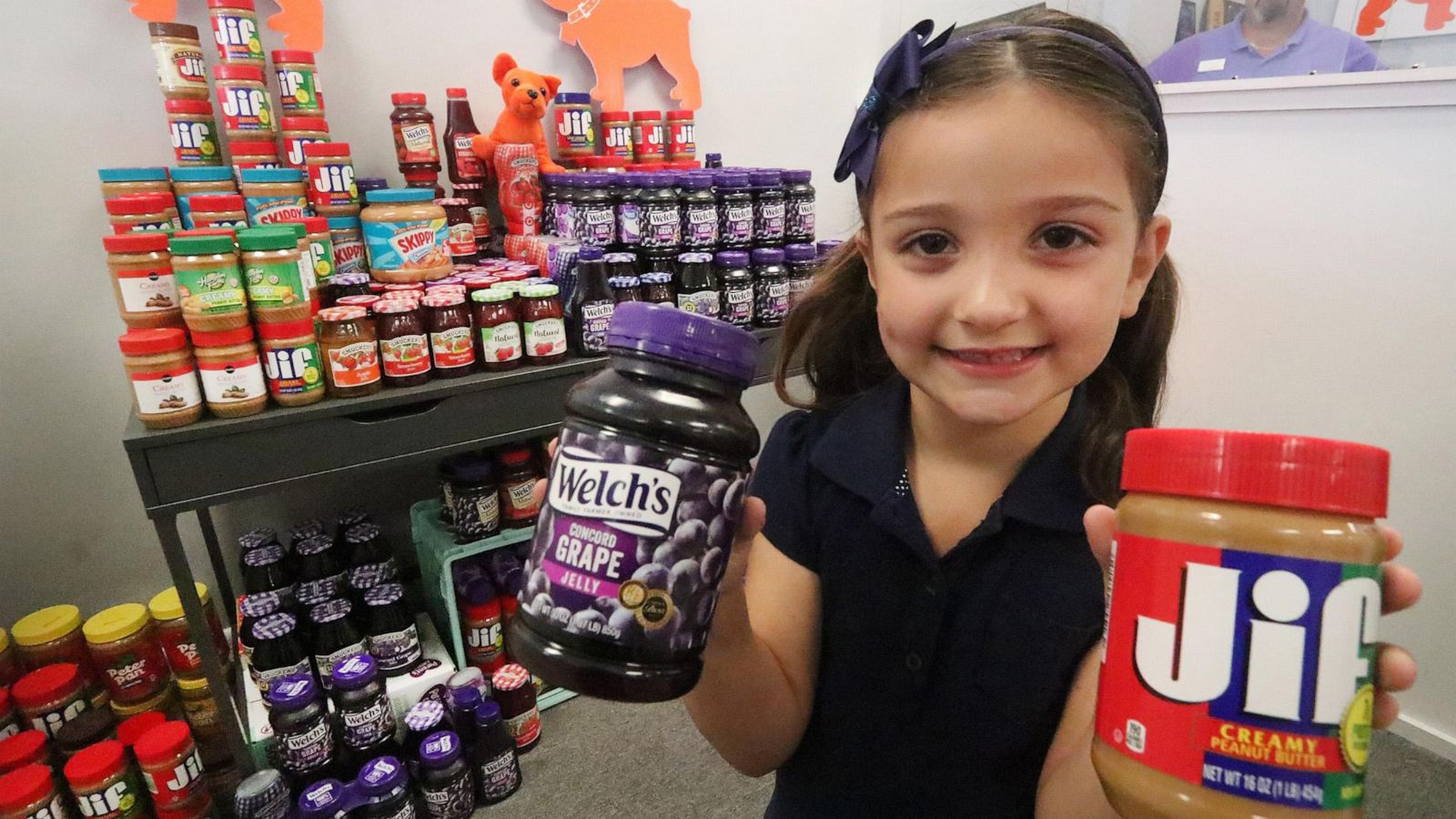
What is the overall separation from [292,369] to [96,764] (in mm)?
649

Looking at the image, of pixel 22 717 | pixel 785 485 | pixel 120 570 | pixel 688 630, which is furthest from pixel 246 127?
pixel 688 630

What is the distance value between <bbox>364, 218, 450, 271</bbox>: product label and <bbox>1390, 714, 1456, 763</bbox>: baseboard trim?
1990 mm

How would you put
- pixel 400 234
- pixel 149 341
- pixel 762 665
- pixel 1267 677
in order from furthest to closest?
pixel 400 234
pixel 149 341
pixel 762 665
pixel 1267 677

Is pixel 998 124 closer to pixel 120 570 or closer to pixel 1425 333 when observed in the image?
pixel 1425 333

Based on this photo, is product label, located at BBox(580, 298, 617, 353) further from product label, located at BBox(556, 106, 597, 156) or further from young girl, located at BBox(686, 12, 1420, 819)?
young girl, located at BBox(686, 12, 1420, 819)

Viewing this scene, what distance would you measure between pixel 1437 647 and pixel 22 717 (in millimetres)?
2437

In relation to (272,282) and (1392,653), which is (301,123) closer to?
(272,282)

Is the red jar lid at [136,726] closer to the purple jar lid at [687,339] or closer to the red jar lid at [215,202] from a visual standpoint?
the red jar lid at [215,202]

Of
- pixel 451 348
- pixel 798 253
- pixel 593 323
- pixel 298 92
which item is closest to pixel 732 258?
pixel 798 253

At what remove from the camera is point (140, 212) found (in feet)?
3.82

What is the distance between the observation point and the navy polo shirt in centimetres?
61

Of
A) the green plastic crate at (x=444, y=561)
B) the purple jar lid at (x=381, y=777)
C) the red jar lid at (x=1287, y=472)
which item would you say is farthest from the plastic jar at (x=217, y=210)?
the red jar lid at (x=1287, y=472)

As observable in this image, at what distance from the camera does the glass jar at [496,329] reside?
1249 millimetres

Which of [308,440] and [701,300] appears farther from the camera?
[701,300]
